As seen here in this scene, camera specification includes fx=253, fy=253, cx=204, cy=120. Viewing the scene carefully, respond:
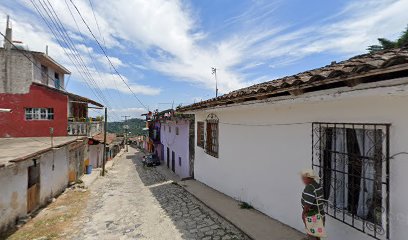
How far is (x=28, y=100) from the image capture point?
18.9 m

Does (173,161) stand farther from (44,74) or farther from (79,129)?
(44,74)

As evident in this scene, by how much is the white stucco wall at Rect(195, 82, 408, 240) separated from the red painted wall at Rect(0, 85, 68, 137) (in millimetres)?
14966

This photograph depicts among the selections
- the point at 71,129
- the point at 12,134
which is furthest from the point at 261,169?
the point at 12,134

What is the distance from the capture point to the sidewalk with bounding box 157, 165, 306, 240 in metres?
5.37

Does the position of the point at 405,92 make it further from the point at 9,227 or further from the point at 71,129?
the point at 71,129

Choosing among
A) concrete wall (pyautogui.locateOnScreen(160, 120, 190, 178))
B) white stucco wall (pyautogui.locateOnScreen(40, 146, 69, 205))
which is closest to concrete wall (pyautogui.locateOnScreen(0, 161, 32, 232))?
white stucco wall (pyautogui.locateOnScreen(40, 146, 69, 205))

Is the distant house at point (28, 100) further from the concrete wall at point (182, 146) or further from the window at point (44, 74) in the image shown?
the concrete wall at point (182, 146)

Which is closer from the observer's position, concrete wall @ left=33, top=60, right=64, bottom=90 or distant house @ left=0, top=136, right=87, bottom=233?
distant house @ left=0, top=136, right=87, bottom=233

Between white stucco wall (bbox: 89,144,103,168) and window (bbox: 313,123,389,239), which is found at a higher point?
window (bbox: 313,123,389,239)

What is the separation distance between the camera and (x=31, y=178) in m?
10.6

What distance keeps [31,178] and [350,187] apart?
11684 millimetres

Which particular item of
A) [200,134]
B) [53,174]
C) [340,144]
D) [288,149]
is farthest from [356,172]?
[53,174]

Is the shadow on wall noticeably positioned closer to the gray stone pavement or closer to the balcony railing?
the gray stone pavement

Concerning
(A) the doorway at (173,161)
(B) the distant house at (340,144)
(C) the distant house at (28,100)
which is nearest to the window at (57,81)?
(C) the distant house at (28,100)
